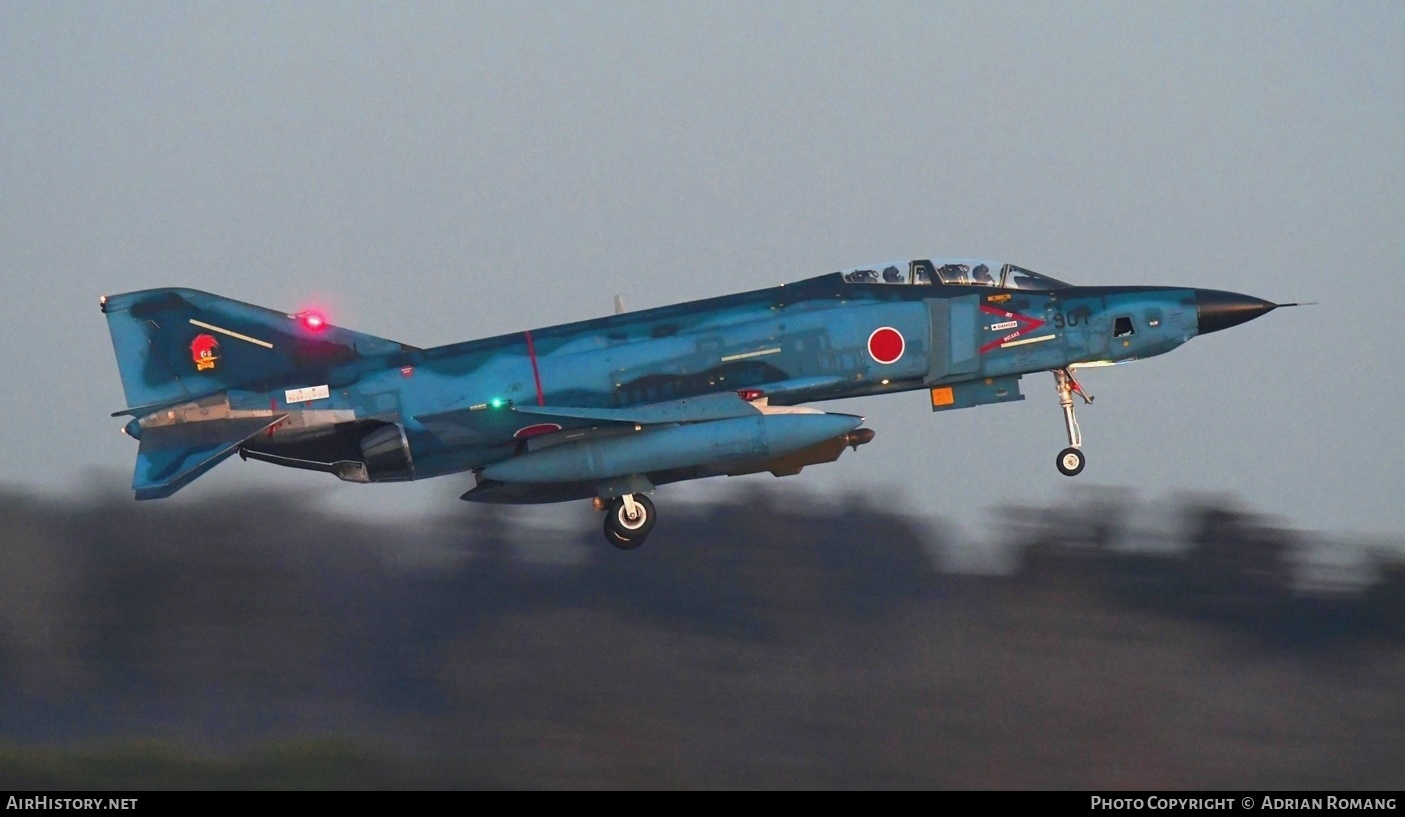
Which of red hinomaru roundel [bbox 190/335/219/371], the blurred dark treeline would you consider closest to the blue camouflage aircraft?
red hinomaru roundel [bbox 190/335/219/371]

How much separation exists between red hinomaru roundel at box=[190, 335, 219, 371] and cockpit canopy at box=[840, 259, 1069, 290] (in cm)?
866

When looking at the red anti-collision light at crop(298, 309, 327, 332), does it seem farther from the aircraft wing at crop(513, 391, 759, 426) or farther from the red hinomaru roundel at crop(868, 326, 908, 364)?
the red hinomaru roundel at crop(868, 326, 908, 364)

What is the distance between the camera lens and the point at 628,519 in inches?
1110

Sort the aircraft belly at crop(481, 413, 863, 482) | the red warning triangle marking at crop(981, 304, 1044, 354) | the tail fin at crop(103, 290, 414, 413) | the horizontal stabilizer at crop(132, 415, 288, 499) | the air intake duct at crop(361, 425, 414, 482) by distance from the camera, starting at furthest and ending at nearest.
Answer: the red warning triangle marking at crop(981, 304, 1044, 354), the tail fin at crop(103, 290, 414, 413), the air intake duct at crop(361, 425, 414, 482), the aircraft belly at crop(481, 413, 863, 482), the horizontal stabilizer at crop(132, 415, 288, 499)

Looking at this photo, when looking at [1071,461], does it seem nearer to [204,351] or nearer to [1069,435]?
[1069,435]

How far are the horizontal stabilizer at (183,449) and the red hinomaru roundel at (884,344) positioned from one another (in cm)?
803

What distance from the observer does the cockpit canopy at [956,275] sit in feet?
93.2

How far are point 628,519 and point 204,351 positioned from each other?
6.18 metres

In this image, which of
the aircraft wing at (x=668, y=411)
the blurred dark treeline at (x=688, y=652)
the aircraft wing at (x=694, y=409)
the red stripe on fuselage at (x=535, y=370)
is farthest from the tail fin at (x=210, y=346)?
the blurred dark treeline at (x=688, y=652)

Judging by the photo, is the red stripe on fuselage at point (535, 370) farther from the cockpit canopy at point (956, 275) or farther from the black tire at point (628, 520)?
the cockpit canopy at point (956, 275)

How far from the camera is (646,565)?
4834cm

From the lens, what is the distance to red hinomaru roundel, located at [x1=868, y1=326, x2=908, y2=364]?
27.9m

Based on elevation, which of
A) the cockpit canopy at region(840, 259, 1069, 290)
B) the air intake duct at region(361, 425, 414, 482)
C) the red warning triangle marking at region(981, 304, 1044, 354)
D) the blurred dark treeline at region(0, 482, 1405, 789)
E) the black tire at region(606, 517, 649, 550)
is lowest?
the blurred dark treeline at region(0, 482, 1405, 789)

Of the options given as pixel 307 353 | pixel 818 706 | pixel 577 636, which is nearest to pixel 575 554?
pixel 577 636
